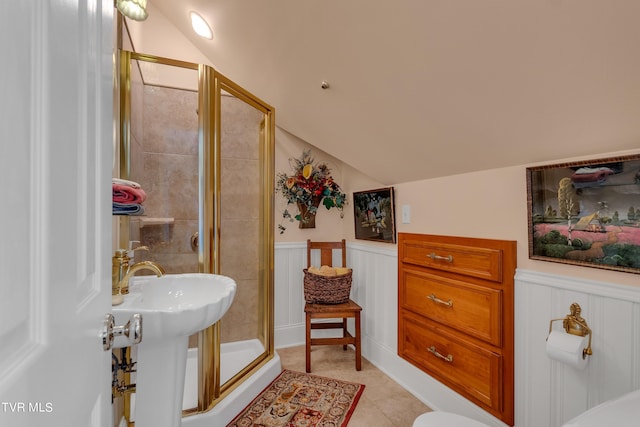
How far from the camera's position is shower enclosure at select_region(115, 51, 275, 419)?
1801mm

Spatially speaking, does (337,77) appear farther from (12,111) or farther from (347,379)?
(347,379)

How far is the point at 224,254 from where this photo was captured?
2.20m

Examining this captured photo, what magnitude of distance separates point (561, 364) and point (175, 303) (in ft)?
Answer: 5.84

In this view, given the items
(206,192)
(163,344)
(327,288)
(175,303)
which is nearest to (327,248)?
(327,288)

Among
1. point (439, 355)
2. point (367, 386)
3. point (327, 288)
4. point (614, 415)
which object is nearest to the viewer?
point (614, 415)

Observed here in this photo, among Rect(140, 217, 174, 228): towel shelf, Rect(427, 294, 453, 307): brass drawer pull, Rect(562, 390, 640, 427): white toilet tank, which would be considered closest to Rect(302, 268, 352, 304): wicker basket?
Rect(427, 294, 453, 307): brass drawer pull

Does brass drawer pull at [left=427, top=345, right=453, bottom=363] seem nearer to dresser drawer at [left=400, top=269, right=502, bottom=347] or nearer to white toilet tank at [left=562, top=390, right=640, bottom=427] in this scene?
dresser drawer at [left=400, top=269, right=502, bottom=347]

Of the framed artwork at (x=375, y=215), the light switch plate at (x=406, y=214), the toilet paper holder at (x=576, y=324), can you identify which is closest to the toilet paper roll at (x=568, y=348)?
the toilet paper holder at (x=576, y=324)

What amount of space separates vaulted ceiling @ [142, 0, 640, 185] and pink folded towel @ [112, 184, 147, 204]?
45.9 inches

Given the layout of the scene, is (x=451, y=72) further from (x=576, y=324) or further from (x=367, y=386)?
(x=367, y=386)

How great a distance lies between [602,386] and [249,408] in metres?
1.83

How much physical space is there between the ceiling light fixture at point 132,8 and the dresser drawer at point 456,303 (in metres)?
2.17

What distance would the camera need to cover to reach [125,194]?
120 cm

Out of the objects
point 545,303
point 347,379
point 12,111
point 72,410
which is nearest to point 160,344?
point 72,410
